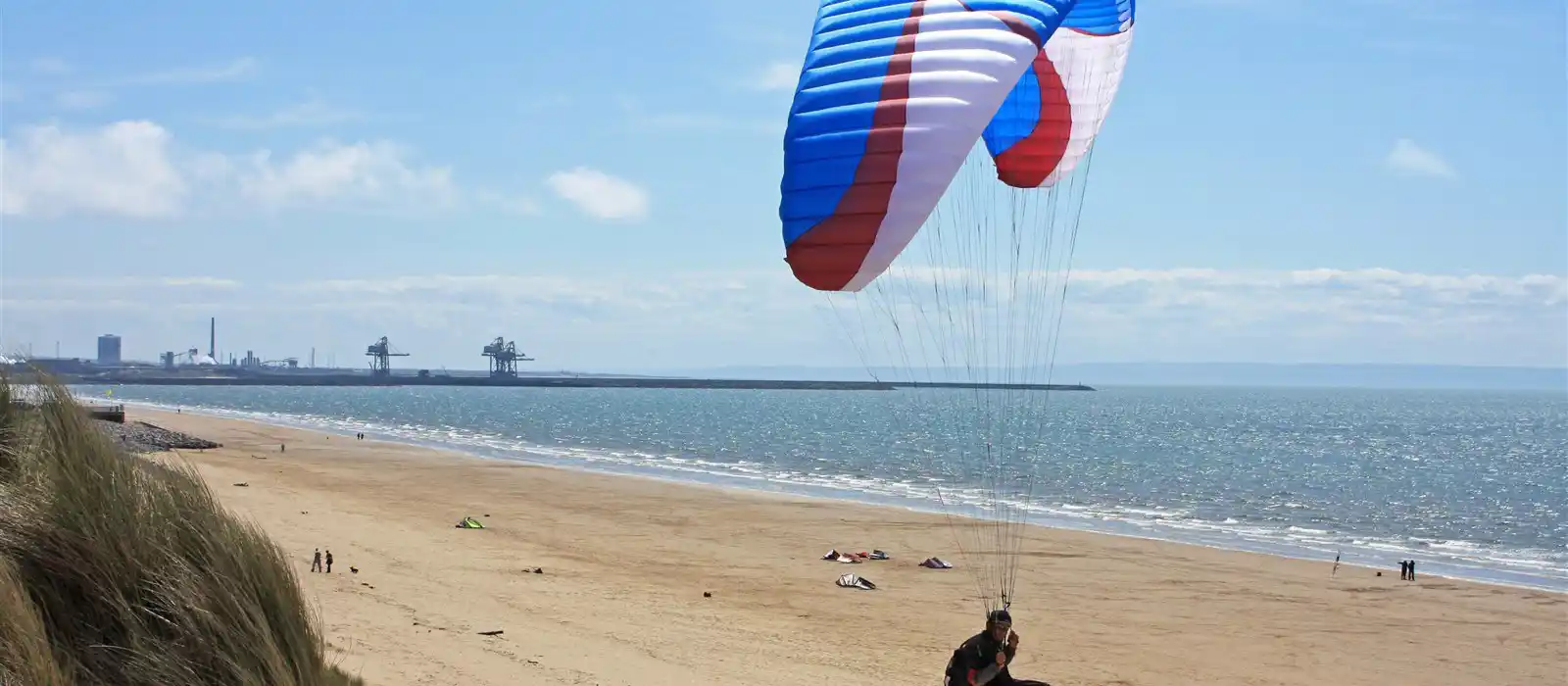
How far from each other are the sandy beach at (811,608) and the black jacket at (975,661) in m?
2.95

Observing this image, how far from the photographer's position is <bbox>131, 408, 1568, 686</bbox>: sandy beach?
10.4 meters

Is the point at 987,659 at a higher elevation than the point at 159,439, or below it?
higher

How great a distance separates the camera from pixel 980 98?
8211mm

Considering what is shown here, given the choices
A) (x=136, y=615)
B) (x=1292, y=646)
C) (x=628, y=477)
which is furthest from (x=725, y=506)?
(x=136, y=615)

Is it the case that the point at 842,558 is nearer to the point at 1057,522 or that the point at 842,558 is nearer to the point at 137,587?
the point at 1057,522

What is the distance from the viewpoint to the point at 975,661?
23.5 ft

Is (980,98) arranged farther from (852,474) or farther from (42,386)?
(852,474)

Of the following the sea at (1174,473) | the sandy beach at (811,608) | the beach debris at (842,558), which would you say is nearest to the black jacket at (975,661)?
the sandy beach at (811,608)

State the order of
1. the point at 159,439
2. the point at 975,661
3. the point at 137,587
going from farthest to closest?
the point at 159,439
the point at 975,661
the point at 137,587

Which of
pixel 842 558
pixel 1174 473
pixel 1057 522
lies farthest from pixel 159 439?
pixel 1174 473

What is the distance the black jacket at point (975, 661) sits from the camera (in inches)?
281

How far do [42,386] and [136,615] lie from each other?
9.48ft

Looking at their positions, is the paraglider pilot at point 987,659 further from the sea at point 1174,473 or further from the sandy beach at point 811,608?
the sea at point 1174,473

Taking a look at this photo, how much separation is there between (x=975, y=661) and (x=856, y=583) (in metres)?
9.45
